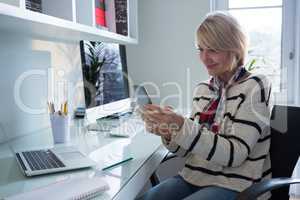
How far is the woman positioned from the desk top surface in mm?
144

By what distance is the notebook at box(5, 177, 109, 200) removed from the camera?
0.76 metres

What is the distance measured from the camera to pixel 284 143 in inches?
49.3

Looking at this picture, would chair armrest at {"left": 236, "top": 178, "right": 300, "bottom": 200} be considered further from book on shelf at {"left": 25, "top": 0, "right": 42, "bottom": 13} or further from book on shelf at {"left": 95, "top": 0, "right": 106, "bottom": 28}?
book on shelf at {"left": 95, "top": 0, "right": 106, "bottom": 28}

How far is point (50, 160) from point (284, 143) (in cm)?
88

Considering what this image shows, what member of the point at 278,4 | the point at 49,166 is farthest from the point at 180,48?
the point at 49,166

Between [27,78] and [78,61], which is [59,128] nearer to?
[27,78]

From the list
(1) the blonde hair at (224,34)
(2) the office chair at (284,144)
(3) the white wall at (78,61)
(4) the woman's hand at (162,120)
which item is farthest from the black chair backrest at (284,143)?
(3) the white wall at (78,61)

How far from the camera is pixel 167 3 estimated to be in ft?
7.98

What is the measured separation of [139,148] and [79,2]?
2.31ft

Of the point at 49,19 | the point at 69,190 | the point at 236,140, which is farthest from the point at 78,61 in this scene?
the point at 69,190

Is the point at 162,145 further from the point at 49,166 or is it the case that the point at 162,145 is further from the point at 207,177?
the point at 49,166

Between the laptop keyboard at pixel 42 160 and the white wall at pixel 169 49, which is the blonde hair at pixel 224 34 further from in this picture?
the white wall at pixel 169 49

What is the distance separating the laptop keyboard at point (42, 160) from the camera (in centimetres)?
101

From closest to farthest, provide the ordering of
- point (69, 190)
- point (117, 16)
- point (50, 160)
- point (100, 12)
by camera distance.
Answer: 1. point (69, 190)
2. point (50, 160)
3. point (100, 12)
4. point (117, 16)
